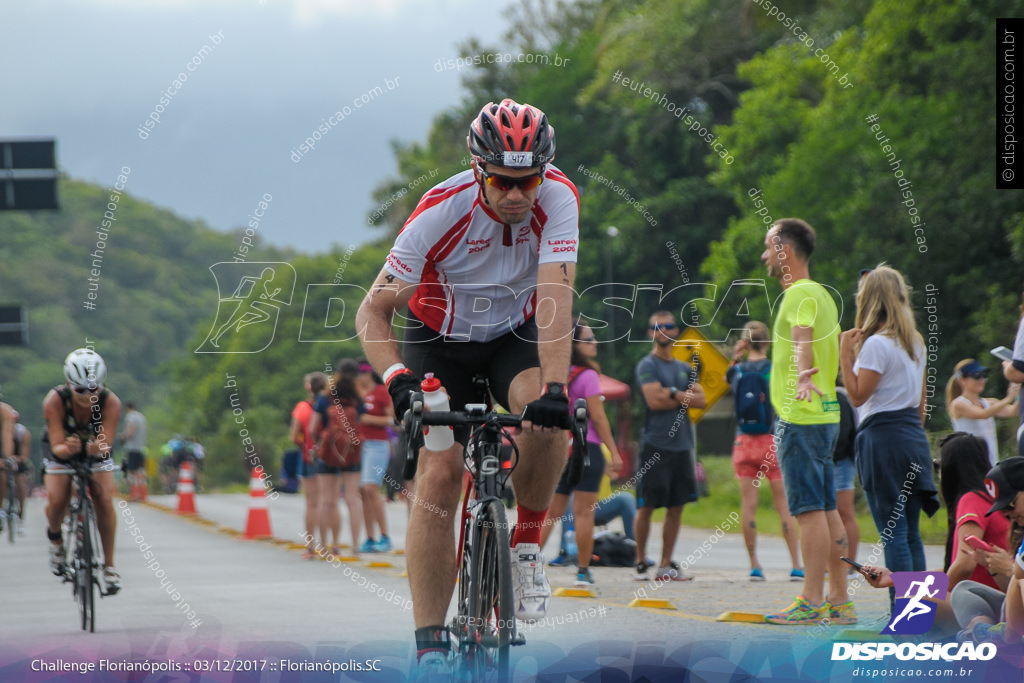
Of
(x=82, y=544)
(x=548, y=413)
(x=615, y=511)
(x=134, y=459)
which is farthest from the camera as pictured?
(x=134, y=459)

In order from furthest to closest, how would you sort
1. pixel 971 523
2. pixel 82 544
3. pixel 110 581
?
1. pixel 110 581
2. pixel 82 544
3. pixel 971 523

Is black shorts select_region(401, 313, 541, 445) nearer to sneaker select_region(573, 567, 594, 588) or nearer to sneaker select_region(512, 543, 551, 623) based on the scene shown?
sneaker select_region(512, 543, 551, 623)

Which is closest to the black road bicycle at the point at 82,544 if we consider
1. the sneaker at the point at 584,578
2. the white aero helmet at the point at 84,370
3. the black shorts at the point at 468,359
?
the white aero helmet at the point at 84,370

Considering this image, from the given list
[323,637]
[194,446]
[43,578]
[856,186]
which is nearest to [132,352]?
[194,446]

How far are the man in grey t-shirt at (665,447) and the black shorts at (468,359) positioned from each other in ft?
16.5

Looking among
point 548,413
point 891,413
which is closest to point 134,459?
point 891,413

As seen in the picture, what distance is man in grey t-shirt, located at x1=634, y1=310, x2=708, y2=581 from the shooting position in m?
9.97

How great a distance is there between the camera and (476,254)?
4.96m

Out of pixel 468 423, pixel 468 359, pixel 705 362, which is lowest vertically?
pixel 468 423

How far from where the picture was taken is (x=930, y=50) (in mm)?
24922

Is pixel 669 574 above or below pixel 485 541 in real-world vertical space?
below

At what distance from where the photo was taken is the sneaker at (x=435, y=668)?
169 inches

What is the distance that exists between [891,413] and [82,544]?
5.07 meters

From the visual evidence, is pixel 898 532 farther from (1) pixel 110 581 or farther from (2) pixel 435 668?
(1) pixel 110 581
